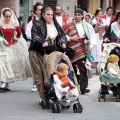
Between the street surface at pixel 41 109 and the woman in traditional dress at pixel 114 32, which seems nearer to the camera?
the street surface at pixel 41 109

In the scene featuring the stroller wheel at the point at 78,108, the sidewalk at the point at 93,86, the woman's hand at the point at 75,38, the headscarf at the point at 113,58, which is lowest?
the sidewalk at the point at 93,86

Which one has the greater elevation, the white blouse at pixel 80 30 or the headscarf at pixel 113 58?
the white blouse at pixel 80 30

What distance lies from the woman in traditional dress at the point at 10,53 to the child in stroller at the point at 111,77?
2.44 meters

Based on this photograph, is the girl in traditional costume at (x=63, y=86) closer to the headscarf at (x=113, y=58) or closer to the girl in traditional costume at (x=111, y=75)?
the girl in traditional costume at (x=111, y=75)

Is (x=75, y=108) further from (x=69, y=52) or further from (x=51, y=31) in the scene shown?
(x=69, y=52)

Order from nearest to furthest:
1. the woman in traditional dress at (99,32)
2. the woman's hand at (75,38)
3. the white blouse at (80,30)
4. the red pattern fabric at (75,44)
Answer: the woman's hand at (75,38)
the red pattern fabric at (75,44)
the white blouse at (80,30)
the woman in traditional dress at (99,32)

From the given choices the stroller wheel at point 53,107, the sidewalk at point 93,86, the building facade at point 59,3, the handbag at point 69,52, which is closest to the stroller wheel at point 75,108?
the stroller wheel at point 53,107

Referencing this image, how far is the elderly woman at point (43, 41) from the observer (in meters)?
11.2

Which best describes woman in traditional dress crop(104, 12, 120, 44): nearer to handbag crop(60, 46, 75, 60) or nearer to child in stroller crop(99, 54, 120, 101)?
handbag crop(60, 46, 75, 60)

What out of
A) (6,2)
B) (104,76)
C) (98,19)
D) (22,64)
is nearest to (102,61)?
(104,76)

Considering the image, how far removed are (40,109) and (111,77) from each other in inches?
62.3

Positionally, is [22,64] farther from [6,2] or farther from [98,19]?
[6,2]

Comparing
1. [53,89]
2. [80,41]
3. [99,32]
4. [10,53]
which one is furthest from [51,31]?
[99,32]

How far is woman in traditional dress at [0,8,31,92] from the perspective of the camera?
13719 millimetres
